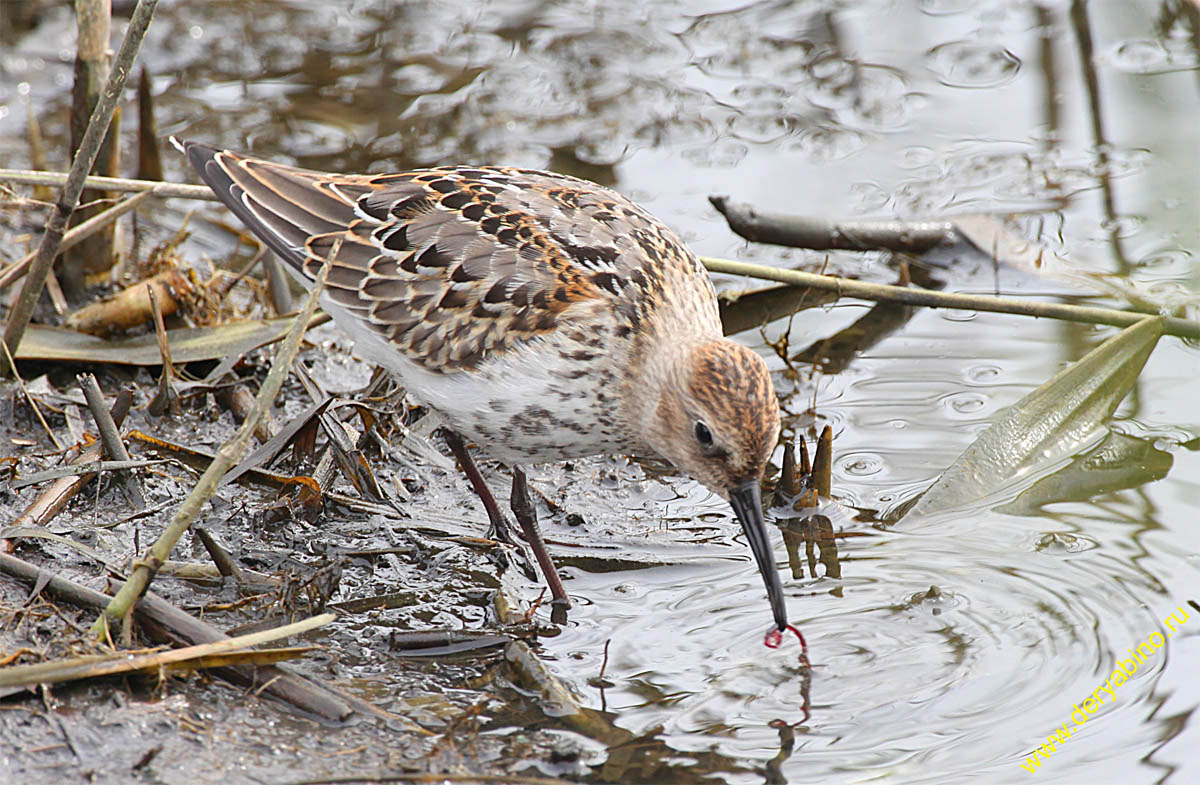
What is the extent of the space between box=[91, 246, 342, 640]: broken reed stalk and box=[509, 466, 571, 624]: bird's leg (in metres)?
1.54

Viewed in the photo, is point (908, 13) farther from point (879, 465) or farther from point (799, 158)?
point (879, 465)

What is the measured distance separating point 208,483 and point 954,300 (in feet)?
12.7

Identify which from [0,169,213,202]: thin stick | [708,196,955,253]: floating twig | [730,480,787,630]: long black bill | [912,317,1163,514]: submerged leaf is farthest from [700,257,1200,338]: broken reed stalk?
[0,169,213,202]: thin stick

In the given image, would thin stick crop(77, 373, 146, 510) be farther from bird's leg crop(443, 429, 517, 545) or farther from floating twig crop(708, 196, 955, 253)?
floating twig crop(708, 196, 955, 253)

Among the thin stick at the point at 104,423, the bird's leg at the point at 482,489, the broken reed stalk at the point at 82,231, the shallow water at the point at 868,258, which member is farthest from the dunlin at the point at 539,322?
the broken reed stalk at the point at 82,231

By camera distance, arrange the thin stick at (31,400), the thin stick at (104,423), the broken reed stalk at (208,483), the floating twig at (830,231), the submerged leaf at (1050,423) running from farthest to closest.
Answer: the floating twig at (830,231) < the thin stick at (31,400) < the submerged leaf at (1050,423) < the thin stick at (104,423) < the broken reed stalk at (208,483)

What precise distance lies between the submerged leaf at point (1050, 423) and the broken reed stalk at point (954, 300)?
10cm

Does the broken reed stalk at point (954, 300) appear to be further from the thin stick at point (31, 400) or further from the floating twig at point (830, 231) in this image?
the thin stick at point (31, 400)

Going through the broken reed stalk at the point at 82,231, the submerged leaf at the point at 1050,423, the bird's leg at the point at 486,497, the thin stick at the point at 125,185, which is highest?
the thin stick at the point at 125,185

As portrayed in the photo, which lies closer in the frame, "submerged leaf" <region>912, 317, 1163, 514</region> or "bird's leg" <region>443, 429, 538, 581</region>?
"bird's leg" <region>443, 429, 538, 581</region>

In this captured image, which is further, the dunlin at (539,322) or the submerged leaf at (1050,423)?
the submerged leaf at (1050,423)

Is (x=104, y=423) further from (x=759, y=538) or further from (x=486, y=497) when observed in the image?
(x=759, y=538)

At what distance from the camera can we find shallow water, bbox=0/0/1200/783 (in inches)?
190

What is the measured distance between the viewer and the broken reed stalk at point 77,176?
215 inches
